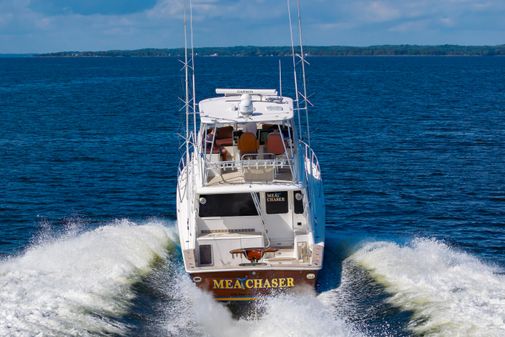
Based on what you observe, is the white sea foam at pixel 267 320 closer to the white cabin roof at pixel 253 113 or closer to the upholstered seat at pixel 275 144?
the upholstered seat at pixel 275 144

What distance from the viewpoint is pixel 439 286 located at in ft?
56.3

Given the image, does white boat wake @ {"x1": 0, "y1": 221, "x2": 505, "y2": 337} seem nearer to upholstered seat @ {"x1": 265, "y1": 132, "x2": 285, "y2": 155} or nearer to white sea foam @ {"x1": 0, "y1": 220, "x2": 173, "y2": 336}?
white sea foam @ {"x1": 0, "y1": 220, "x2": 173, "y2": 336}

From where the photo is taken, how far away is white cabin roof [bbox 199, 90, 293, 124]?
19.7 meters

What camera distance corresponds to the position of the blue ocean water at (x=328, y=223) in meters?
16.2

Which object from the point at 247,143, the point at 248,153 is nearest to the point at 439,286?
the point at 248,153

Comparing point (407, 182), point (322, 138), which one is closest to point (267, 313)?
point (407, 182)

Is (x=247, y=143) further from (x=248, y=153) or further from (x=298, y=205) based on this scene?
(x=298, y=205)

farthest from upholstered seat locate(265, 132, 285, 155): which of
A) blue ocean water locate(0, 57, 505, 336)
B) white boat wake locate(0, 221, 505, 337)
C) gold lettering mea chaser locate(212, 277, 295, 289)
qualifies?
gold lettering mea chaser locate(212, 277, 295, 289)

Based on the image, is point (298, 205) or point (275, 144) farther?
point (275, 144)

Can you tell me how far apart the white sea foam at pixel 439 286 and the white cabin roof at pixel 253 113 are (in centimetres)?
465

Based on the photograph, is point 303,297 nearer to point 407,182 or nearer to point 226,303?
point 226,303

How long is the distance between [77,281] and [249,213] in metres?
4.70

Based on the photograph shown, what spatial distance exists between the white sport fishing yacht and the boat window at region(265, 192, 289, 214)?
10 mm

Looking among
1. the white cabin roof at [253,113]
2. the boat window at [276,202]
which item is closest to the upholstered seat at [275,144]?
the white cabin roof at [253,113]
